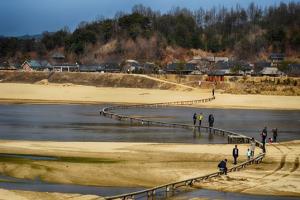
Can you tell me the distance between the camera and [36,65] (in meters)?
133

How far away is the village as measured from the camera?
10369 centimetres

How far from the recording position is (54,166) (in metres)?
25.1

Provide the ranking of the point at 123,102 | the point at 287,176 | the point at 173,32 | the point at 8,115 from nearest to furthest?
the point at 287,176 < the point at 8,115 < the point at 123,102 < the point at 173,32

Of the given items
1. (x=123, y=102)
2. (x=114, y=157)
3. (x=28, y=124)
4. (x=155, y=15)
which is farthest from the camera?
(x=155, y=15)

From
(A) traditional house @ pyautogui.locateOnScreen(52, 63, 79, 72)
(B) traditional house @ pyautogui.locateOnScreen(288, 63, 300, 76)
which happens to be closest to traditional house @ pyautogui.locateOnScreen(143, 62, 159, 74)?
(A) traditional house @ pyautogui.locateOnScreen(52, 63, 79, 72)

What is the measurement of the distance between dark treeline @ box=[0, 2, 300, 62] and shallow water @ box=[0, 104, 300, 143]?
74.4m

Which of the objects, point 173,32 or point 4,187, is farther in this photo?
point 173,32

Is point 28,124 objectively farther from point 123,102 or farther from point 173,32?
point 173,32

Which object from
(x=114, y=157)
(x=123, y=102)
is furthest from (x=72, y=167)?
(x=123, y=102)

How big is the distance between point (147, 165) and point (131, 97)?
5062cm

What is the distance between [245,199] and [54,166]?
354 inches

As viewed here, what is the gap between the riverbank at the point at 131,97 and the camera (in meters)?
67.7

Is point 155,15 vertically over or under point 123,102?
over

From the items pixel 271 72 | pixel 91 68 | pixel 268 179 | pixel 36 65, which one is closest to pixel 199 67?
pixel 271 72
